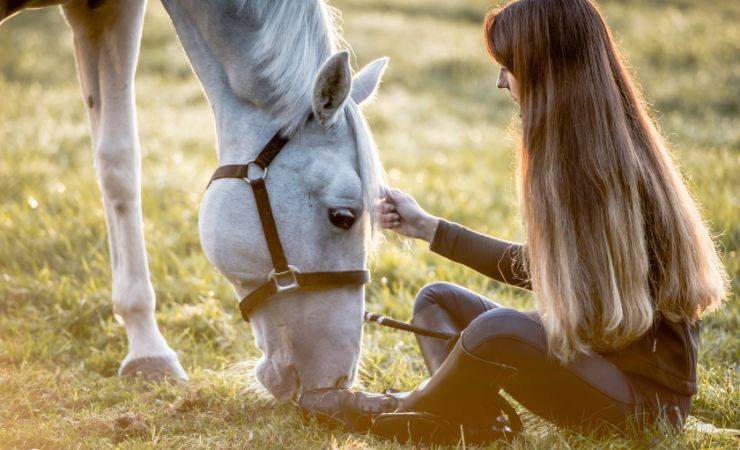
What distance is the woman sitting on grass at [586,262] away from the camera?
8.53 feet

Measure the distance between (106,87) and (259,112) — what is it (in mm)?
1140

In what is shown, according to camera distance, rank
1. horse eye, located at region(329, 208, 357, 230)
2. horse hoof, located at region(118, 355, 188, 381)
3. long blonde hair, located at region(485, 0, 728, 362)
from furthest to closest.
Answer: horse hoof, located at region(118, 355, 188, 381) → horse eye, located at region(329, 208, 357, 230) → long blonde hair, located at region(485, 0, 728, 362)

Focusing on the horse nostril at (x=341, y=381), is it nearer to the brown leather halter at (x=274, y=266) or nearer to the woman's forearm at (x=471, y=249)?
the brown leather halter at (x=274, y=266)

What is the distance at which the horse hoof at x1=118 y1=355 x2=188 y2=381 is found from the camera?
11.4 feet

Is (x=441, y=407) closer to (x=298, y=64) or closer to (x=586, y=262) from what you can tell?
(x=586, y=262)

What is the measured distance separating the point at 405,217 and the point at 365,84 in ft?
1.70

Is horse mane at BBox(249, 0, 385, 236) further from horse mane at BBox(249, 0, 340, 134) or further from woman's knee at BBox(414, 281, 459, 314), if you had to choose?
woman's knee at BBox(414, 281, 459, 314)

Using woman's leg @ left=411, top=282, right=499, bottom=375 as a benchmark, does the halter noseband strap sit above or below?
above

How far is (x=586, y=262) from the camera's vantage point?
2627mm

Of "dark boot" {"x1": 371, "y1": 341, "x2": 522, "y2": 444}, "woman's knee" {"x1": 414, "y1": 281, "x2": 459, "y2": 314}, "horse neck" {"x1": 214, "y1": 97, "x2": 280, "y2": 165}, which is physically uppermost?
"horse neck" {"x1": 214, "y1": 97, "x2": 280, "y2": 165}

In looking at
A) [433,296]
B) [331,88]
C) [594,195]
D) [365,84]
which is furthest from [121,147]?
[594,195]

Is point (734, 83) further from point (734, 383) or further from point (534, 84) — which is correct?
point (534, 84)

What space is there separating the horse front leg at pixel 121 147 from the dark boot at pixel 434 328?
1081 mm

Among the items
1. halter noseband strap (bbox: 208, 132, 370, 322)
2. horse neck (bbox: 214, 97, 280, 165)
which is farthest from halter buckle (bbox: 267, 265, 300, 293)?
horse neck (bbox: 214, 97, 280, 165)
